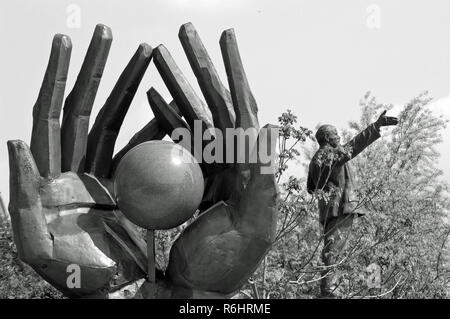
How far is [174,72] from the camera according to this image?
854 centimetres

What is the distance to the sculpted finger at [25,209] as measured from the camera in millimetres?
7477

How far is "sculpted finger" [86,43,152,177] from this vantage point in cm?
855

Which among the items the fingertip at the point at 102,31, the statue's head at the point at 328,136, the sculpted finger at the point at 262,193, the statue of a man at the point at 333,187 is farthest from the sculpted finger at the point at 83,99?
the statue's head at the point at 328,136

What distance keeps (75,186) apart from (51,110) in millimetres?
778

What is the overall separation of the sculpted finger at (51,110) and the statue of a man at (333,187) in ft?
15.3

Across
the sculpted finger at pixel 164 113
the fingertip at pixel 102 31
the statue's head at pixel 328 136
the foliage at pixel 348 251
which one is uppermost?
the fingertip at pixel 102 31

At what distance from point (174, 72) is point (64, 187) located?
1685 millimetres

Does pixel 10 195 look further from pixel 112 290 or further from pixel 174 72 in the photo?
pixel 174 72

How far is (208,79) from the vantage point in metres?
8.23

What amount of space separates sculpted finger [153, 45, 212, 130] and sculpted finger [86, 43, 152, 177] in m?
0.15

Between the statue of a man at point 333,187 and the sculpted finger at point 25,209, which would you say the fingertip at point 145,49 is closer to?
the sculpted finger at point 25,209

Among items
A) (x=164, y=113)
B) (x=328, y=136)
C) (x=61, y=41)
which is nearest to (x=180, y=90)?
(x=164, y=113)

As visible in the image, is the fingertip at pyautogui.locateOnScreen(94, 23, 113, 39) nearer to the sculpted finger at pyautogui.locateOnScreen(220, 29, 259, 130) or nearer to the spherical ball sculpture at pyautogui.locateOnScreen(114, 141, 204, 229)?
the sculpted finger at pyautogui.locateOnScreen(220, 29, 259, 130)
